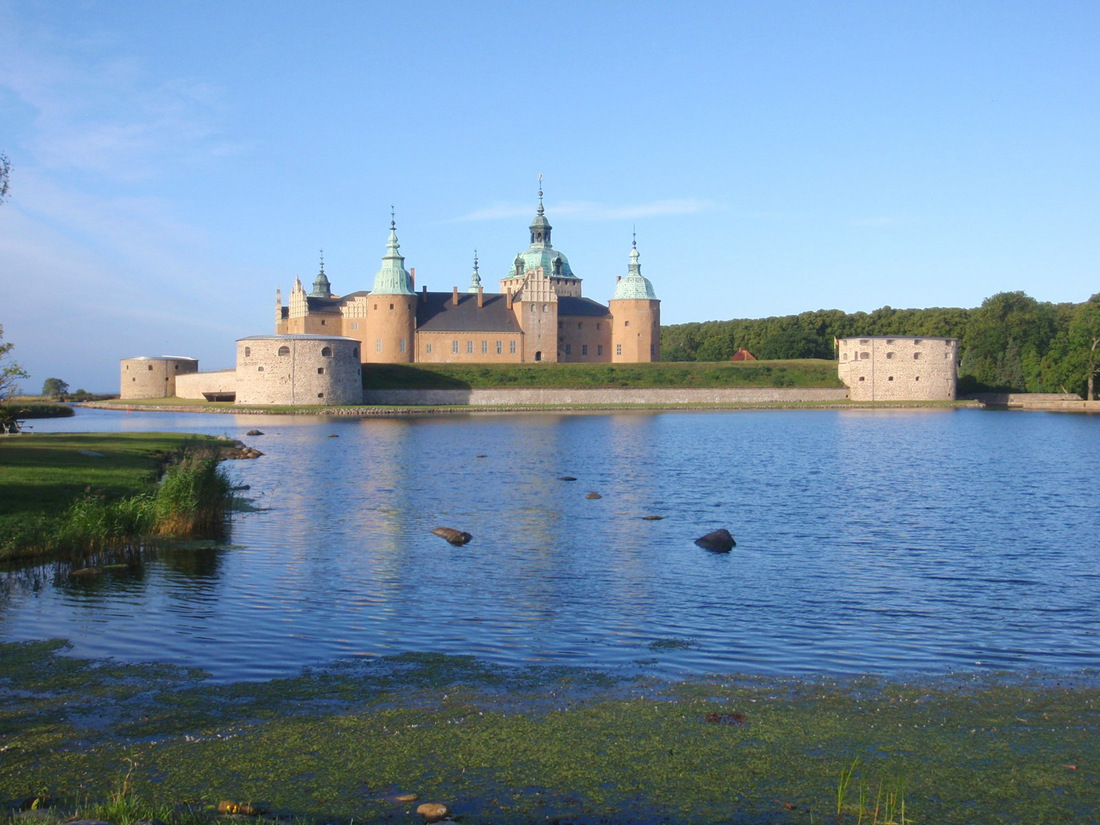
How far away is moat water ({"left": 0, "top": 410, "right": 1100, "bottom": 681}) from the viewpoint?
10.4 metres

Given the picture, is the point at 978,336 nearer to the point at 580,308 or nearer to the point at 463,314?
the point at 580,308

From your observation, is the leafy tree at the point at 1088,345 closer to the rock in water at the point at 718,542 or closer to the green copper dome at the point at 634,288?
the green copper dome at the point at 634,288

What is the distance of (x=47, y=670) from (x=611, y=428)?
42.9 metres

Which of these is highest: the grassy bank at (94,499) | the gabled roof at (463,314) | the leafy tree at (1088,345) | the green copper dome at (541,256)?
the green copper dome at (541,256)

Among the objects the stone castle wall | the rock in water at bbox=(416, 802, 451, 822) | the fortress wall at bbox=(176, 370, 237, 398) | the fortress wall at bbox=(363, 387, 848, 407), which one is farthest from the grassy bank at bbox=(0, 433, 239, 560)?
the stone castle wall

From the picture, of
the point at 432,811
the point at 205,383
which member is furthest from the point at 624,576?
the point at 205,383

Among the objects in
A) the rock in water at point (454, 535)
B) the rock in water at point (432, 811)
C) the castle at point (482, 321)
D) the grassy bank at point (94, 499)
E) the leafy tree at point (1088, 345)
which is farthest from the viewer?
the castle at point (482, 321)

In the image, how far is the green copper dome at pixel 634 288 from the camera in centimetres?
8500

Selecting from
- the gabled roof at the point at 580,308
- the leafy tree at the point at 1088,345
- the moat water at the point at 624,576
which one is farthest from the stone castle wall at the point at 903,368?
the moat water at the point at 624,576

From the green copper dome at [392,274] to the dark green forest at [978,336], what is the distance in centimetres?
3992

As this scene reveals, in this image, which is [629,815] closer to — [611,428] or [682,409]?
[611,428]

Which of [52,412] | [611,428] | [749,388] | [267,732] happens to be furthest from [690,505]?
[749,388]

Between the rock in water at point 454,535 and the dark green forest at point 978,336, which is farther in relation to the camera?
the dark green forest at point 978,336

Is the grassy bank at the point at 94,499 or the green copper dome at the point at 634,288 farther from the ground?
the green copper dome at the point at 634,288
